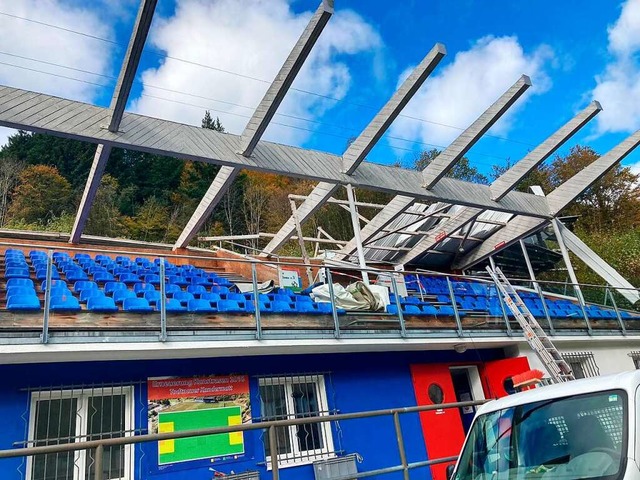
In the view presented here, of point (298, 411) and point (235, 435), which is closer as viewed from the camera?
point (235, 435)

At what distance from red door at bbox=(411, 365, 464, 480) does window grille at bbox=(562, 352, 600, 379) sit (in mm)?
3871

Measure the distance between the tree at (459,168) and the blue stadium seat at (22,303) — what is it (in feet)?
103

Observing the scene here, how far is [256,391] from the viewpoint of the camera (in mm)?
7656

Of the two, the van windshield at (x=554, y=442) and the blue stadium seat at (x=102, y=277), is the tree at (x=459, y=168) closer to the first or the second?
→ the blue stadium seat at (x=102, y=277)

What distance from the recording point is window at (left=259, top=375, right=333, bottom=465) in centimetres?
755

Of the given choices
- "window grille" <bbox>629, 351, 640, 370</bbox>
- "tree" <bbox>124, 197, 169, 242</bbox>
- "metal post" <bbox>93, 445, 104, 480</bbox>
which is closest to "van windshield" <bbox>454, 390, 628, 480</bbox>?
"metal post" <bbox>93, 445, 104, 480</bbox>

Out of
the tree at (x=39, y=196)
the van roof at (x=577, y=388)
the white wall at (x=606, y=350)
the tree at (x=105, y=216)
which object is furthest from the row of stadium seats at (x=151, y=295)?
the tree at (x=39, y=196)

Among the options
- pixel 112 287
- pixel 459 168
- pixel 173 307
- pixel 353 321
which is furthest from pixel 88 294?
pixel 459 168

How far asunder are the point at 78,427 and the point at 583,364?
37.1 ft

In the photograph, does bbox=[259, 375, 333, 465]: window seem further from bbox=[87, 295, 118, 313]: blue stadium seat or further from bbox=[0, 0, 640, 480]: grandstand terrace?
bbox=[87, 295, 118, 313]: blue stadium seat

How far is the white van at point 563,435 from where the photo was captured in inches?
114

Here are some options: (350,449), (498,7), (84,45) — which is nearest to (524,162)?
(498,7)

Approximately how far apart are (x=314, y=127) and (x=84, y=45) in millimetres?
5081

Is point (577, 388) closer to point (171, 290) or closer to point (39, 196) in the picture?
point (171, 290)
